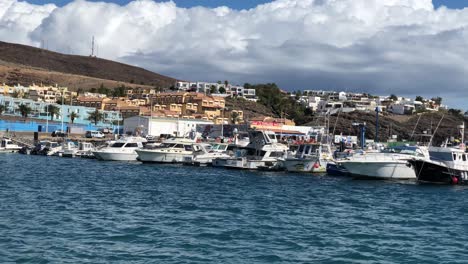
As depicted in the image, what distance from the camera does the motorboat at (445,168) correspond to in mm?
53594

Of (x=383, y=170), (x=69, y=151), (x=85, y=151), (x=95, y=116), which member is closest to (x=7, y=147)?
(x=69, y=151)

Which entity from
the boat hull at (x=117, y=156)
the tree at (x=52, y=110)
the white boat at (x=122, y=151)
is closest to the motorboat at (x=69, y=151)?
the white boat at (x=122, y=151)

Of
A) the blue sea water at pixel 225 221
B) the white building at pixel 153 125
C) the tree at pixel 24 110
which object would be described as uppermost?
the tree at pixel 24 110

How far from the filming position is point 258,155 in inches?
2694

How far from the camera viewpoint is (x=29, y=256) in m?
21.6

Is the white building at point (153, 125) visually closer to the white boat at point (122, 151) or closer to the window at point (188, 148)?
the white boat at point (122, 151)

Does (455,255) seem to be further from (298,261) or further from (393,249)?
(298,261)

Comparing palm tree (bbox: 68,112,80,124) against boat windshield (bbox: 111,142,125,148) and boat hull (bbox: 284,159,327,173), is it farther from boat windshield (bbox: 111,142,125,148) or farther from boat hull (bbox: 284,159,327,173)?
boat hull (bbox: 284,159,327,173)

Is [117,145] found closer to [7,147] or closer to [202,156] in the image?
[202,156]

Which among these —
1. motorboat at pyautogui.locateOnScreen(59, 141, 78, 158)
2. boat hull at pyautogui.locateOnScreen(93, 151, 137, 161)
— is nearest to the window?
boat hull at pyautogui.locateOnScreen(93, 151, 137, 161)

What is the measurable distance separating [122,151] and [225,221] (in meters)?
48.0

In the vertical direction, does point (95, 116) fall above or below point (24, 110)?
below

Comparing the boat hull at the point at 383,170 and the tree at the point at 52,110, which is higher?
the tree at the point at 52,110

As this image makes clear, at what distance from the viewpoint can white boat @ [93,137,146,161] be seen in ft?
252
